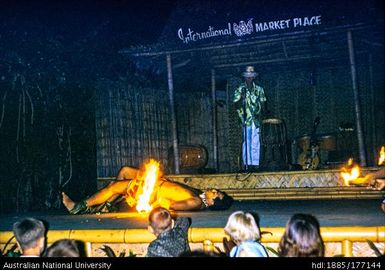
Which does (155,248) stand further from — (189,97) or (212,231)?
(189,97)

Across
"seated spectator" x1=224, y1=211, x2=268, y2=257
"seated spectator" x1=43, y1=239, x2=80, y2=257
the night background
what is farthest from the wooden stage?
the night background

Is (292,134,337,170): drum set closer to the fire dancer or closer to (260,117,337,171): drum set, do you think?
(260,117,337,171): drum set

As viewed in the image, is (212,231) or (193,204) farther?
(193,204)

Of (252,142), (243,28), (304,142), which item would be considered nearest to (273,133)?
(304,142)

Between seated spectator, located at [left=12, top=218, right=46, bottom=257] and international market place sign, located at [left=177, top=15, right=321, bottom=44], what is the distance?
7788mm

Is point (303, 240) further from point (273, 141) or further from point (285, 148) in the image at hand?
point (285, 148)

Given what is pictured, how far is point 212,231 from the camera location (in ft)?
17.6

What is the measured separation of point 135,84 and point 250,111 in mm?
3809

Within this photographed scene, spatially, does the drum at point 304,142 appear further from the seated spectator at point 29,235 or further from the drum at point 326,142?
the seated spectator at point 29,235

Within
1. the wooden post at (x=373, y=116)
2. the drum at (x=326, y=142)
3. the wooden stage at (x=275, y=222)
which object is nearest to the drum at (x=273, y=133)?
the drum at (x=326, y=142)

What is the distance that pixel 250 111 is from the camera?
11758 millimetres

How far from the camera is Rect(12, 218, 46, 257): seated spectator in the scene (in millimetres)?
4449

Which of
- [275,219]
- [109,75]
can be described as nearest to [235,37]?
[109,75]
